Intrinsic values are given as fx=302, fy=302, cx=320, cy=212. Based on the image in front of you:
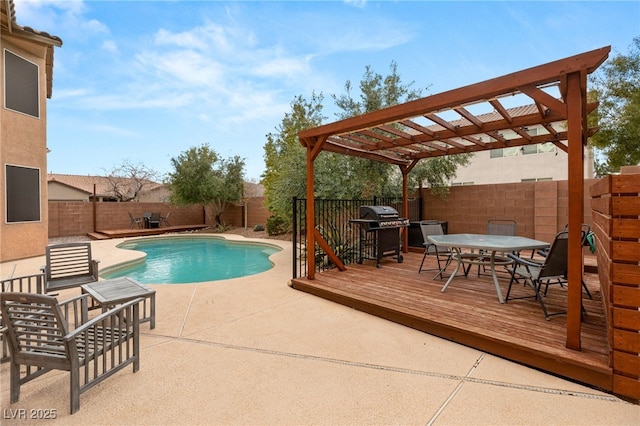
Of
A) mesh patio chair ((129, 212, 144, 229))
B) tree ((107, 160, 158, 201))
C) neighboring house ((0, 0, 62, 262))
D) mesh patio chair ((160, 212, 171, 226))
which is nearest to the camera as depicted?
neighboring house ((0, 0, 62, 262))

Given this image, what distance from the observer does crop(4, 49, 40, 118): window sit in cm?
720

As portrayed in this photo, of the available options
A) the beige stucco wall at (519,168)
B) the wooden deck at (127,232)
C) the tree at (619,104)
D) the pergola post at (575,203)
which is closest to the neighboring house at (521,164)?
the beige stucco wall at (519,168)

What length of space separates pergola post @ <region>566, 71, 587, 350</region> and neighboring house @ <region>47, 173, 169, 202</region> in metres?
21.3

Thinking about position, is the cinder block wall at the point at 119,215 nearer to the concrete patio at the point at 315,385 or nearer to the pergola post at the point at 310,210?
the pergola post at the point at 310,210

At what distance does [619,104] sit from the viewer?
32.5ft

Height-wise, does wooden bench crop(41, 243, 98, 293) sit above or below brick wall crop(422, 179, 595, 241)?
below

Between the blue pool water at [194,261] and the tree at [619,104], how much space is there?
38.4 feet

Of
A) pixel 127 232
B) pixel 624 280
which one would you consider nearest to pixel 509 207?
pixel 624 280

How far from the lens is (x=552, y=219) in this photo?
686cm

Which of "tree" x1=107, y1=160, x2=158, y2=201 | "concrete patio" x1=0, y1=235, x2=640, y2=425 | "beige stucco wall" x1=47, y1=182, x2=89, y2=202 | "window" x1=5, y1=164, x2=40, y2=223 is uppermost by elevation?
"tree" x1=107, y1=160, x2=158, y2=201

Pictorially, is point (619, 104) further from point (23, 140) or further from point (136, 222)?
point (136, 222)

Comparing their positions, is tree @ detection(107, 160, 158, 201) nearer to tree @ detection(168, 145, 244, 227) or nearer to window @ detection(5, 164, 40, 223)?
tree @ detection(168, 145, 244, 227)

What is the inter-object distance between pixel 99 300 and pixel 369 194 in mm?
6007

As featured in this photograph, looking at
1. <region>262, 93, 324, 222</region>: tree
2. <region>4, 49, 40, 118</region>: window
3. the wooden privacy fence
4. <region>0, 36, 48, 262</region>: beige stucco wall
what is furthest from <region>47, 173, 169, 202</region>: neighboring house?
the wooden privacy fence
